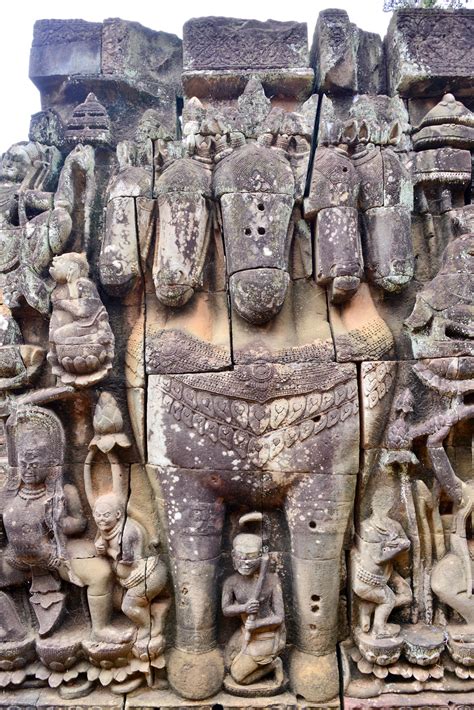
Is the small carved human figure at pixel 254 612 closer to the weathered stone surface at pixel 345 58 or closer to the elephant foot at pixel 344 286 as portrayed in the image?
the elephant foot at pixel 344 286

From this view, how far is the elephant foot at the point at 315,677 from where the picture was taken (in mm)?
3865

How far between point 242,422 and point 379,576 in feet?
4.72

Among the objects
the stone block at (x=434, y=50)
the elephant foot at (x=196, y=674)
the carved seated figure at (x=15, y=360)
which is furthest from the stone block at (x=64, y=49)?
the elephant foot at (x=196, y=674)

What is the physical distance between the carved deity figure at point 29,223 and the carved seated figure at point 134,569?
162 centimetres

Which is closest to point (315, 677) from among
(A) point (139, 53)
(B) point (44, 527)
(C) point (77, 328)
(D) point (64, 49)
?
(B) point (44, 527)

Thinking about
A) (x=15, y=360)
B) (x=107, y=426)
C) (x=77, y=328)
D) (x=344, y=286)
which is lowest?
(x=107, y=426)

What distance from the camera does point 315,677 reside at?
12.7ft

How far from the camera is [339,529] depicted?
4.02 meters

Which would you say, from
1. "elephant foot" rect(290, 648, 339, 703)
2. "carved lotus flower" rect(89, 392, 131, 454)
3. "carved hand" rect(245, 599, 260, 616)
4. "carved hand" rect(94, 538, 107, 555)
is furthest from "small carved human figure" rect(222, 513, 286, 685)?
"carved lotus flower" rect(89, 392, 131, 454)

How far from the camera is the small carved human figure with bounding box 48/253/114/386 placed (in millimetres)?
3861

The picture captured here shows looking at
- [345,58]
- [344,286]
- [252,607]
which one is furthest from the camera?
[345,58]

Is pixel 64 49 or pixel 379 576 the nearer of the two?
pixel 379 576

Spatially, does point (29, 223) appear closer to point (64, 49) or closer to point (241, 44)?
point (64, 49)

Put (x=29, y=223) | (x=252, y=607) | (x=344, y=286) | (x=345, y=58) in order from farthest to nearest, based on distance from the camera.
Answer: (x=345, y=58) < (x=29, y=223) < (x=344, y=286) < (x=252, y=607)
